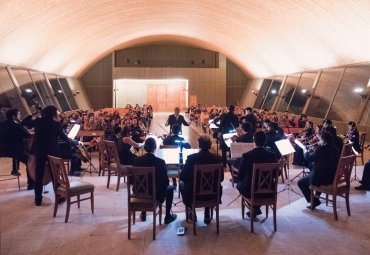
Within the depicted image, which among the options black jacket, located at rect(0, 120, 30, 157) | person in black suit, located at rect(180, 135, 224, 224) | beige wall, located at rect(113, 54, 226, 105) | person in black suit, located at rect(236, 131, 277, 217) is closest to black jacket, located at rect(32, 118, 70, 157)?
black jacket, located at rect(0, 120, 30, 157)

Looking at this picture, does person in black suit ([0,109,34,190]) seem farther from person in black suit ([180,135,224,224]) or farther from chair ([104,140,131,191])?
person in black suit ([180,135,224,224])

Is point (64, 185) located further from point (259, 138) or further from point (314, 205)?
point (314, 205)

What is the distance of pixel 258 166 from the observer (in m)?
5.71

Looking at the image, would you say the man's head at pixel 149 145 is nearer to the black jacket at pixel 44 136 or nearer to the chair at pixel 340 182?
the black jacket at pixel 44 136

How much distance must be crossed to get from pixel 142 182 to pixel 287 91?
19922 millimetres

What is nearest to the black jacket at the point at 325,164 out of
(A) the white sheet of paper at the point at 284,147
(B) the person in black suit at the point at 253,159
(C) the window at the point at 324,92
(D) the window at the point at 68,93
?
(A) the white sheet of paper at the point at 284,147

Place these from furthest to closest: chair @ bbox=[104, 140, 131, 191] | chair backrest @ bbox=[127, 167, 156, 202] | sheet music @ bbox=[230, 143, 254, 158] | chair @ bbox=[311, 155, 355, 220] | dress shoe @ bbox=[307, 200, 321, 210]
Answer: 1. chair @ bbox=[104, 140, 131, 191]
2. sheet music @ bbox=[230, 143, 254, 158]
3. dress shoe @ bbox=[307, 200, 321, 210]
4. chair @ bbox=[311, 155, 355, 220]
5. chair backrest @ bbox=[127, 167, 156, 202]

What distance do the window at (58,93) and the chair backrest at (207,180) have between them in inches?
729

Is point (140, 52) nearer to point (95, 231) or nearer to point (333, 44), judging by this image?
point (333, 44)

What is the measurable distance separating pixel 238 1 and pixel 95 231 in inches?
457

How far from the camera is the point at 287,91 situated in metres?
24.0

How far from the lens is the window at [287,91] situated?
908 inches

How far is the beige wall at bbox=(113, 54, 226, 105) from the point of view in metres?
33.2

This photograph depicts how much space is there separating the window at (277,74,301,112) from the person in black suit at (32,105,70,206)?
17974mm
